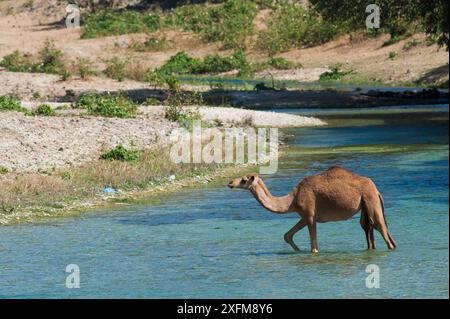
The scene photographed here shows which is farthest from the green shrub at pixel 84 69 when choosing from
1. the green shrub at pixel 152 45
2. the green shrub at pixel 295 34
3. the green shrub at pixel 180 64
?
the green shrub at pixel 295 34

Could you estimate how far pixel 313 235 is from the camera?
56.7ft

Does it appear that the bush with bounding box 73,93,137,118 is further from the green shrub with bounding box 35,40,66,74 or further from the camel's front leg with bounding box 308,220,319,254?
the green shrub with bounding box 35,40,66,74

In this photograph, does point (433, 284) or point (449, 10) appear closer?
point (433, 284)

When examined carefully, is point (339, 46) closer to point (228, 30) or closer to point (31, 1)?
point (228, 30)

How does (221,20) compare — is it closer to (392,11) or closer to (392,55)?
(392,55)

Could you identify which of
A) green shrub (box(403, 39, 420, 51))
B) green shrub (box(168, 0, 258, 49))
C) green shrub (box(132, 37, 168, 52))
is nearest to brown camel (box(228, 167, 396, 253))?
green shrub (box(403, 39, 420, 51))

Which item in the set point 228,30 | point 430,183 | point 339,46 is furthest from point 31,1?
point 430,183

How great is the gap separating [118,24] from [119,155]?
4828 centimetres

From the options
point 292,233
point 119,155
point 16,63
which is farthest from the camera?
point 16,63

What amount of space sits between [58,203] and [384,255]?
7786 mm

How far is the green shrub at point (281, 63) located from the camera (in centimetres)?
6112

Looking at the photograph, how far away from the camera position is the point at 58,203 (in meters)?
23.0

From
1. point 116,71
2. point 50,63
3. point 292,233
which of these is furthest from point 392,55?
point 292,233

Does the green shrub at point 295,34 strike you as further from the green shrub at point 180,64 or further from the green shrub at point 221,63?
the green shrub at point 180,64
